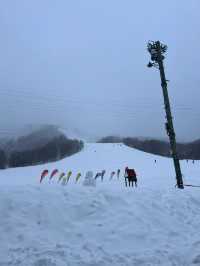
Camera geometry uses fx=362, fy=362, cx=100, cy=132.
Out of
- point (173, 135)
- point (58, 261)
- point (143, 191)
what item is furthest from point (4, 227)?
point (173, 135)

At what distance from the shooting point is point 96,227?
40.4ft

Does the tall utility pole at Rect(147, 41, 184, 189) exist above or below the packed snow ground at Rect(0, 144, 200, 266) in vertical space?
above

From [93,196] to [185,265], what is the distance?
5.15m

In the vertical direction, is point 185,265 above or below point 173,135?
below

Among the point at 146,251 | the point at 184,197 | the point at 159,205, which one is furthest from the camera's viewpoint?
the point at 184,197

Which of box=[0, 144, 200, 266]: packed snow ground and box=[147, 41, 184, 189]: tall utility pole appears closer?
box=[0, 144, 200, 266]: packed snow ground

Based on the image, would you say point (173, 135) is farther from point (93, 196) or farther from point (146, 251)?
point (146, 251)

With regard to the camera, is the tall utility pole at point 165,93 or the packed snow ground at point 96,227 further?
the tall utility pole at point 165,93

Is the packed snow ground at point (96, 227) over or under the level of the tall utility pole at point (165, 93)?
under

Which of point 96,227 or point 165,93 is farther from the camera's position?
point 165,93

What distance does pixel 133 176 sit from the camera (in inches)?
1002

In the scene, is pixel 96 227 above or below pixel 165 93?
below

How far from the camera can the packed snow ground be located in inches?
401

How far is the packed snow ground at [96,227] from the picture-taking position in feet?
33.4
